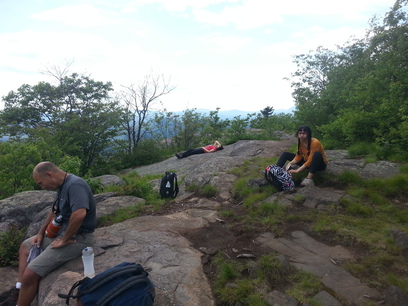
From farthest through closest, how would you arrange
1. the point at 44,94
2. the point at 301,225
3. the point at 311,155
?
the point at 44,94 → the point at 311,155 → the point at 301,225

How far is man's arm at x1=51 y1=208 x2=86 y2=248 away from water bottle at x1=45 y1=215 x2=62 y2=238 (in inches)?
10.8

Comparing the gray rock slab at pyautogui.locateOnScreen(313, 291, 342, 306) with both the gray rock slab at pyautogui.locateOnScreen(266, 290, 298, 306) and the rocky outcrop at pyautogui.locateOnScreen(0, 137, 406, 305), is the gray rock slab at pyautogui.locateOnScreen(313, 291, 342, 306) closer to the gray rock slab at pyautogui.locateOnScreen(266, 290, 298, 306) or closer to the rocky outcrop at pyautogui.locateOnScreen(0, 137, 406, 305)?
the rocky outcrop at pyautogui.locateOnScreen(0, 137, 406, 305)

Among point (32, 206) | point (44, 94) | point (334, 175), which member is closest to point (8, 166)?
point (32, 206)

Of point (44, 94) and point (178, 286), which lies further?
point (44, 94)

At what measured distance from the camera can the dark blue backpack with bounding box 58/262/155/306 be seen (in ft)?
8.16

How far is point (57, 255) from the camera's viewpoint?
359 cm

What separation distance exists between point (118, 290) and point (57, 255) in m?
1.55

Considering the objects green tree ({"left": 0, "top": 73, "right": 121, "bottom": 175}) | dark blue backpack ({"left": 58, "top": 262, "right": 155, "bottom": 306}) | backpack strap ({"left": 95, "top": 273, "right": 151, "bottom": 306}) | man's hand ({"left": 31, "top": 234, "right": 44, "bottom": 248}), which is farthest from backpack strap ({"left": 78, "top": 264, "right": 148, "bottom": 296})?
green tree ({"left": 0, "top": 73, "right": 121, "bottom": 175})

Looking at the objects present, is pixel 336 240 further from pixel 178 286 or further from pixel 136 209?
pixel 136 209

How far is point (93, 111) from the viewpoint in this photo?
18938mm

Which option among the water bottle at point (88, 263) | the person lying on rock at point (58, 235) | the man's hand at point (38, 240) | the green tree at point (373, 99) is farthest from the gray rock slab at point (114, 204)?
the green tree at point (373, 99)

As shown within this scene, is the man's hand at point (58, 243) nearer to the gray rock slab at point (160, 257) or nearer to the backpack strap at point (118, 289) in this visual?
the gray rock slab at point (160, 257)

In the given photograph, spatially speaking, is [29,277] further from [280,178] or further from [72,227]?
[280,178]

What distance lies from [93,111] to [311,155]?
645 inches
